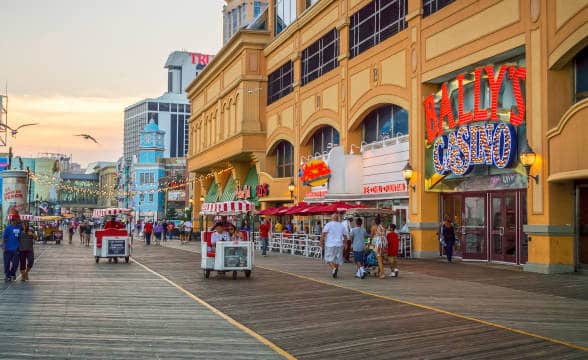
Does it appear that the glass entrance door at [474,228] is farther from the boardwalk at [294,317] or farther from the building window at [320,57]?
the building window at [320,57]

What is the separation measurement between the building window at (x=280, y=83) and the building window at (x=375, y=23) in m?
10.3

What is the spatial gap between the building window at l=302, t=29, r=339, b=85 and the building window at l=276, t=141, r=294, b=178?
234 inches

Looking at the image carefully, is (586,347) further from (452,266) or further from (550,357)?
(452,266)

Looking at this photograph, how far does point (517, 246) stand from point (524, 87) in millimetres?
4986

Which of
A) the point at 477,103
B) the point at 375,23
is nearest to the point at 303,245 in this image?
the point at 375,23

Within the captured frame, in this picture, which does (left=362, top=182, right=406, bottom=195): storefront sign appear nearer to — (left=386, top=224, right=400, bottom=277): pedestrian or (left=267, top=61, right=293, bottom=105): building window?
(left=386, top=224, right=400, bottom=277): pedestrian

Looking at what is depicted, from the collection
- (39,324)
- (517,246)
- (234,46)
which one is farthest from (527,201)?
(234,46)

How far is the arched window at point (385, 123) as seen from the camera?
33.0 metres

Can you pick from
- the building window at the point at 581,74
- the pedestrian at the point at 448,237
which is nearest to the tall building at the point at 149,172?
the pedestrian at the point at 448,237

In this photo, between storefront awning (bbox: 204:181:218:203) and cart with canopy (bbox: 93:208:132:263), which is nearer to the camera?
cart with canopy (bbox: 93:208:132:263)

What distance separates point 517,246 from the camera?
24516mm

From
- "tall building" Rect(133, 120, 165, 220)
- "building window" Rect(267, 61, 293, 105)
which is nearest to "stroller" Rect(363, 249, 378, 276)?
"building window" Rect(267, 61, 293, 105)

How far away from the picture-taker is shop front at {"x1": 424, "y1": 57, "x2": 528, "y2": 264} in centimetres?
2391

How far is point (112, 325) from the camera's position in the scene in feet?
38.0
